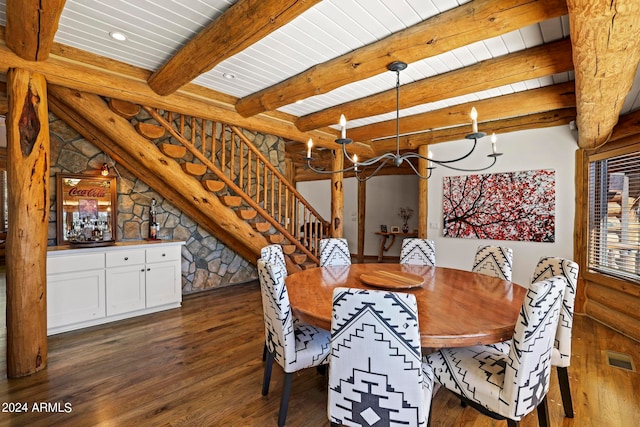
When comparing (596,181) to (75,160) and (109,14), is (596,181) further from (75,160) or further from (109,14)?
(75,160)

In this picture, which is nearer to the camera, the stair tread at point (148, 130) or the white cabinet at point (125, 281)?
the stair tread at point (148, 130)

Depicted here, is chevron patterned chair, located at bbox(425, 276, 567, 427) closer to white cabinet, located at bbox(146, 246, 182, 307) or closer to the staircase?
the staircase

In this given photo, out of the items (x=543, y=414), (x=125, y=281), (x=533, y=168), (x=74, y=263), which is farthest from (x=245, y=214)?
(x=533, y=168)

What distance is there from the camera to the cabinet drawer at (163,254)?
369cm

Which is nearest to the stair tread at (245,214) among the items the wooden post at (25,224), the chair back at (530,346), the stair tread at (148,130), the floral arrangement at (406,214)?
the stair tread at (148,130)

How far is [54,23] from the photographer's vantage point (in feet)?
6.13

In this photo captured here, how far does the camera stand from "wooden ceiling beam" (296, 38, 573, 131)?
2.37m

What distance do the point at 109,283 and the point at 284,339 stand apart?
8.44 ft

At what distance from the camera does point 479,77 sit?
2672 millimetres

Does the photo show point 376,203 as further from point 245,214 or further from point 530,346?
point 530,346

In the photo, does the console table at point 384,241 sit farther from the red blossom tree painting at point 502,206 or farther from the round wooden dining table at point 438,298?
the round wooden dining table at point 438,298

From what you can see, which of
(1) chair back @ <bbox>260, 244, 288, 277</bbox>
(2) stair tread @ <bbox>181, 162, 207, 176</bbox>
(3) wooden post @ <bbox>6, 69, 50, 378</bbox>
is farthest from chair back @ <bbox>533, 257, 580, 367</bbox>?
(3) wooden post @ <bbox>6, 69, 50, 378</bbox>

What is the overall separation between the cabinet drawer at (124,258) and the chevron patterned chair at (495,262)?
365cm

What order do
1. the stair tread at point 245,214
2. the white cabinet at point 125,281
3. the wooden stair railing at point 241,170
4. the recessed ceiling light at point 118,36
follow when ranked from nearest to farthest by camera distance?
the recessed ceiling light at point 118,36
the white cabinet at point 125,281
the wooden stair railing at point 241,170
the stair tread at point 245,214
